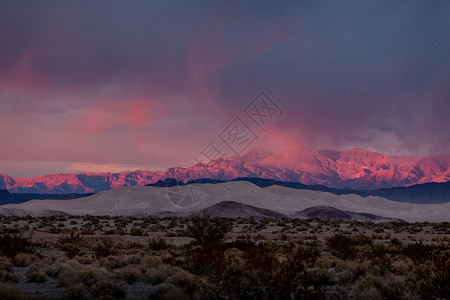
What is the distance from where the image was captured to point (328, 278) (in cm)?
1207

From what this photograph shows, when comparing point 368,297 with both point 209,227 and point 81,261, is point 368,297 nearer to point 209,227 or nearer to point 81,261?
point 81,261

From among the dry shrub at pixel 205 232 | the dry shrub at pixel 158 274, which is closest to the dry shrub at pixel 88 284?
the dry shrub at pixel 158 274

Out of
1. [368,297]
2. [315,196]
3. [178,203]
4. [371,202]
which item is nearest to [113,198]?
[178,203]

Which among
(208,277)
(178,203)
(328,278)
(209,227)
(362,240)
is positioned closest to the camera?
(208,277)

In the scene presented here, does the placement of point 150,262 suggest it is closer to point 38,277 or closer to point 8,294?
point 38,277

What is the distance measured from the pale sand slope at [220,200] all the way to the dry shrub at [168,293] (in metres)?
89.5

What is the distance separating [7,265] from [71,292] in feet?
14.8

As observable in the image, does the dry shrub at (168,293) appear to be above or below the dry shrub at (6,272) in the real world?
above

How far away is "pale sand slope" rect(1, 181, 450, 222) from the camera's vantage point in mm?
106438

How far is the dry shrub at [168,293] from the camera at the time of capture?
891cm

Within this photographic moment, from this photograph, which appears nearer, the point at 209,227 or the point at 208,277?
the point at 208,277

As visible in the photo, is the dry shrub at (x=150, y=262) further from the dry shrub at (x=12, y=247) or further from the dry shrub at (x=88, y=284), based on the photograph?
the dry shrub at (x=12, y=247)

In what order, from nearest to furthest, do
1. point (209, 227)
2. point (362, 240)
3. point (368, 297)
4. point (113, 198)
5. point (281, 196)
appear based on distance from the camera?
point (368, 297)
point (209, 227)
point (362, 240)
point (113, 198)
point (281, 196)

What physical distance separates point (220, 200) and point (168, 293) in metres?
104
